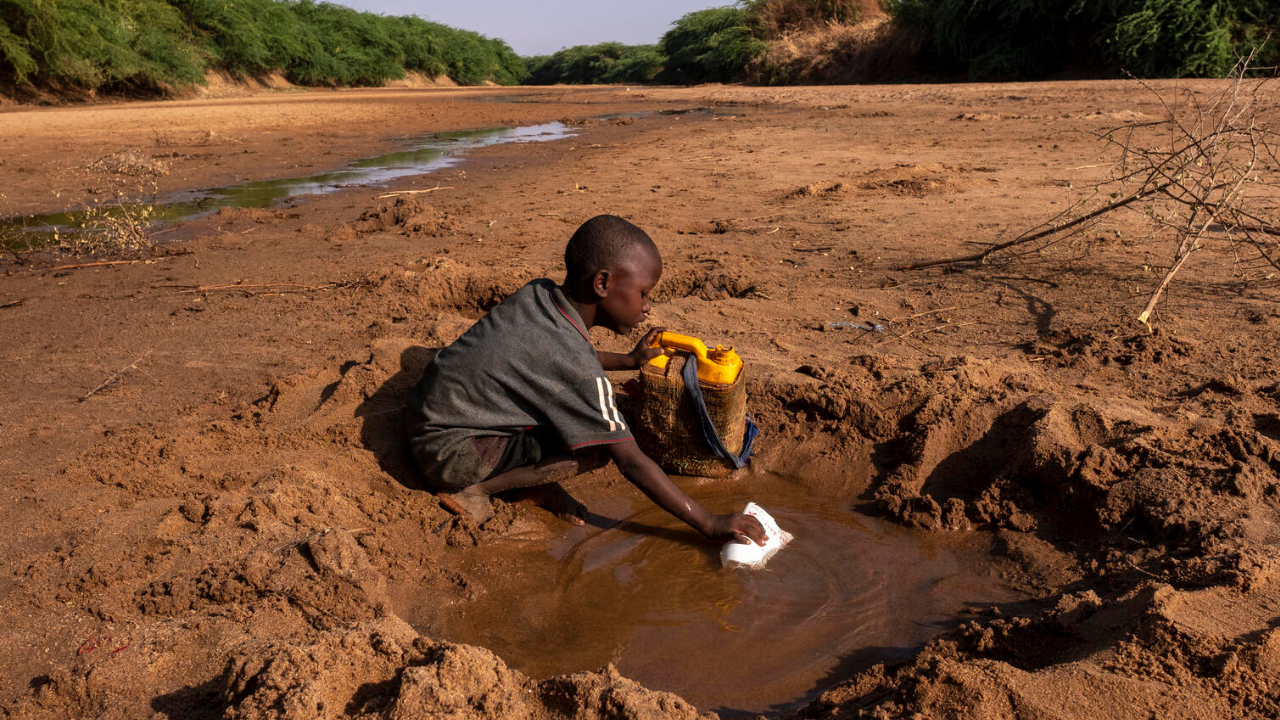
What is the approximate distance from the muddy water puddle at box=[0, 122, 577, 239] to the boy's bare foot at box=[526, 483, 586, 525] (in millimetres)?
5025

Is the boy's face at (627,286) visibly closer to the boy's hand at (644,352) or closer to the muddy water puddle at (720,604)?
the boy's hand at (644,352)

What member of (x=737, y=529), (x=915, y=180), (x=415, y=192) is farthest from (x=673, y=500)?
(x=415, y=192)

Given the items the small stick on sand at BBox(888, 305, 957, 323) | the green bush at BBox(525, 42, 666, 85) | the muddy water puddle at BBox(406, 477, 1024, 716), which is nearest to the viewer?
the muddy water puddle at BBox(406, 477, 1024, 716)

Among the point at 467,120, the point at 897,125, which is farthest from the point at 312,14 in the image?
the point at 897,125

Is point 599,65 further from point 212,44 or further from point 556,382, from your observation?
point 556,382

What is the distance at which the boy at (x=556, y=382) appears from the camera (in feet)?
8.83

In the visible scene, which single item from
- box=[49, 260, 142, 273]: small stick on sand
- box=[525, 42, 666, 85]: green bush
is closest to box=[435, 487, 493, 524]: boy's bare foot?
box=[49, 260, 142, 273]: small stick on sand

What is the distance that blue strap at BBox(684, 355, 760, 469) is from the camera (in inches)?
121

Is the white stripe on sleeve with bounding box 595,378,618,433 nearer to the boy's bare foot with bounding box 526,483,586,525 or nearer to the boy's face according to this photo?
the boy's face

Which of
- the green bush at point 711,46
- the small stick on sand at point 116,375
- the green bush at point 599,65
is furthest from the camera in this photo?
the green bush at point 599,65

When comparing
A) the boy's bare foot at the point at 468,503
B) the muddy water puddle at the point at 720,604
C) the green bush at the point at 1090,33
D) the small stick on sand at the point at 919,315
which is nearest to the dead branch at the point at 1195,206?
the small stick on sand at the point at 919,315

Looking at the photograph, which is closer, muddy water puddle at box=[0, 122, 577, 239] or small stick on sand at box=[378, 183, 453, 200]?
muddy water puddle at box=[0, 122, 577, 239]

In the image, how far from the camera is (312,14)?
1487 inches

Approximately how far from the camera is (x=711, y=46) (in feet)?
113
